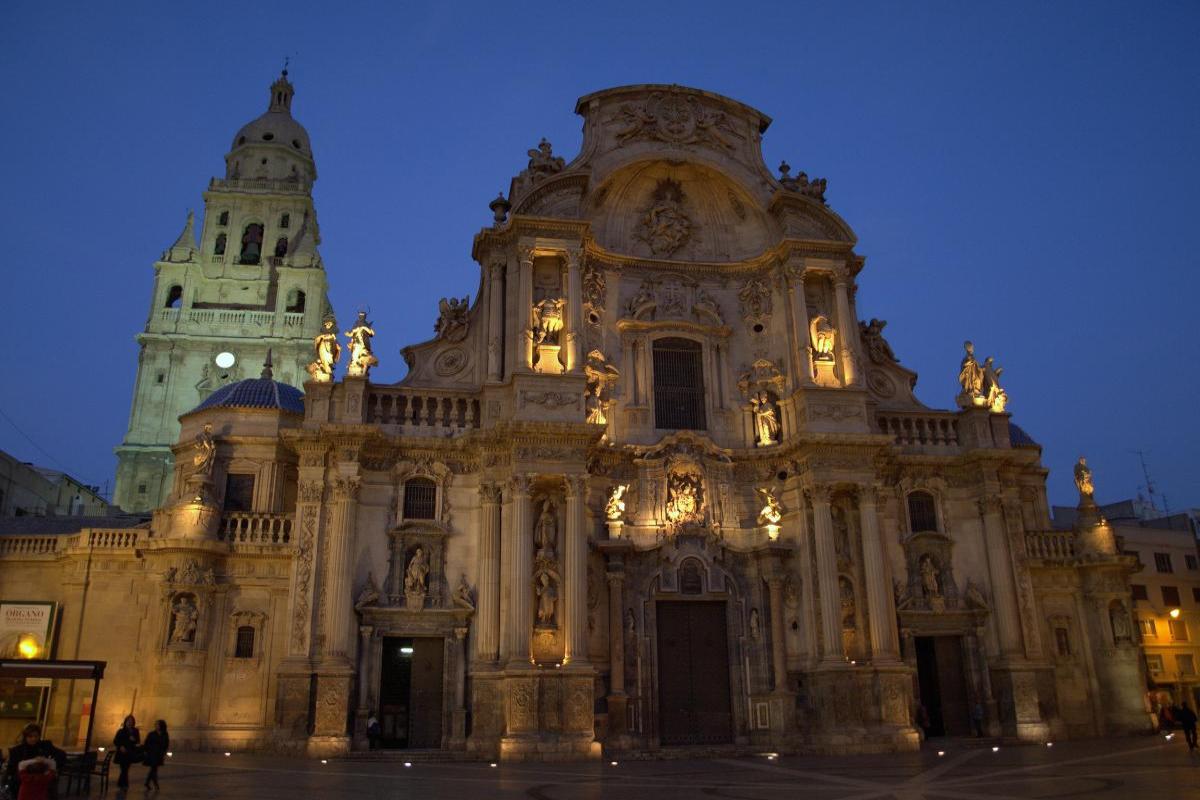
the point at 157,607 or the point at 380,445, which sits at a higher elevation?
the point at 380,445

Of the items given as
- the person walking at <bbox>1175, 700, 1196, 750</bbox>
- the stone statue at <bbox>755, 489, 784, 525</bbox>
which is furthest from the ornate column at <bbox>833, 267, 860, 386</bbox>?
the person walking at <bbox>1175, 700, 1196, 750</bbox>

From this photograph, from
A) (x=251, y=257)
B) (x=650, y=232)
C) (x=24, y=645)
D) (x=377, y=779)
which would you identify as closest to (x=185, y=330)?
(x=251, y=257)

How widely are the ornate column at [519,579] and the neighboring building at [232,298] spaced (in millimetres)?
29317

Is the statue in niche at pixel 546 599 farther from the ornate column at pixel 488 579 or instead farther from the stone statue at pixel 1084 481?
the stone statue at pixel 1084 481

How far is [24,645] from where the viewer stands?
2484 centimetres

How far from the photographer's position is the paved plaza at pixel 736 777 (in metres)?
14.3

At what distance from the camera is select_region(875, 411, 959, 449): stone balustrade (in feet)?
93.7

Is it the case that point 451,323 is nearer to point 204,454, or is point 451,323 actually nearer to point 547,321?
point 547,321

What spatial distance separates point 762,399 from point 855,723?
9.53 meters

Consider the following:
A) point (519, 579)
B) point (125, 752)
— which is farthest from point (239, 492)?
point (125, 752)

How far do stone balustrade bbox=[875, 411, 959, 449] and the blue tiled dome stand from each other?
1824cm

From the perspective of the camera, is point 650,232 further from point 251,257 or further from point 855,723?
point 251,257

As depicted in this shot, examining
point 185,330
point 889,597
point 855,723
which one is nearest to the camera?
point 855,723

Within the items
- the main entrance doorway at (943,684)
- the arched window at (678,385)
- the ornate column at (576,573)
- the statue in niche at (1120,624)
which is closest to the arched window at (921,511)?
the main entrance doorway at (943,684)
